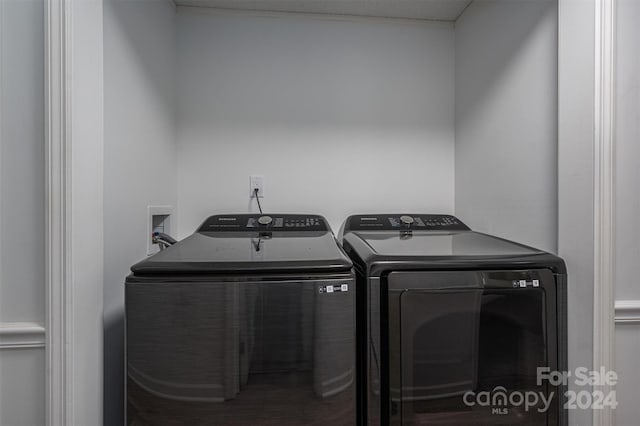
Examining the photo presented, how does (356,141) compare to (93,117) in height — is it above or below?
above

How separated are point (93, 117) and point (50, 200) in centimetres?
26

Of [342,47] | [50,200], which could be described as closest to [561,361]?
[50,200]

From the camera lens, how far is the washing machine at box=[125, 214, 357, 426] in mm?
811

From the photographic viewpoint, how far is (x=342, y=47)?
5.49ft

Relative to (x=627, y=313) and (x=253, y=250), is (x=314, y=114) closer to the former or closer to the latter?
(x=253, y=250)

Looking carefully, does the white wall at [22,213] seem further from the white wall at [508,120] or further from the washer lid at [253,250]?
the white wall at [508,120]

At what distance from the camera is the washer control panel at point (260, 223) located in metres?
1.46

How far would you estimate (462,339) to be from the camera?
89 centimetres

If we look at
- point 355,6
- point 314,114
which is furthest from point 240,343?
point 355,6

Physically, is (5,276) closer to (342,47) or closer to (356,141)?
(356,141)

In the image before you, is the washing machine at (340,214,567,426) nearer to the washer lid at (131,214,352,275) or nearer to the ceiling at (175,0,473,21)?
the washer lid at (131,214,352,275)

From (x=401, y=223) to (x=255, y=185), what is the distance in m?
0.76

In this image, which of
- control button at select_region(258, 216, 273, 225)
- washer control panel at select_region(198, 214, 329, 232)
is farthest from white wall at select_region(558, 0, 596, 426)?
control button at select_region(258, 216, 273, 225)

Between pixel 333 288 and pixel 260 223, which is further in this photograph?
pixel 260 223
